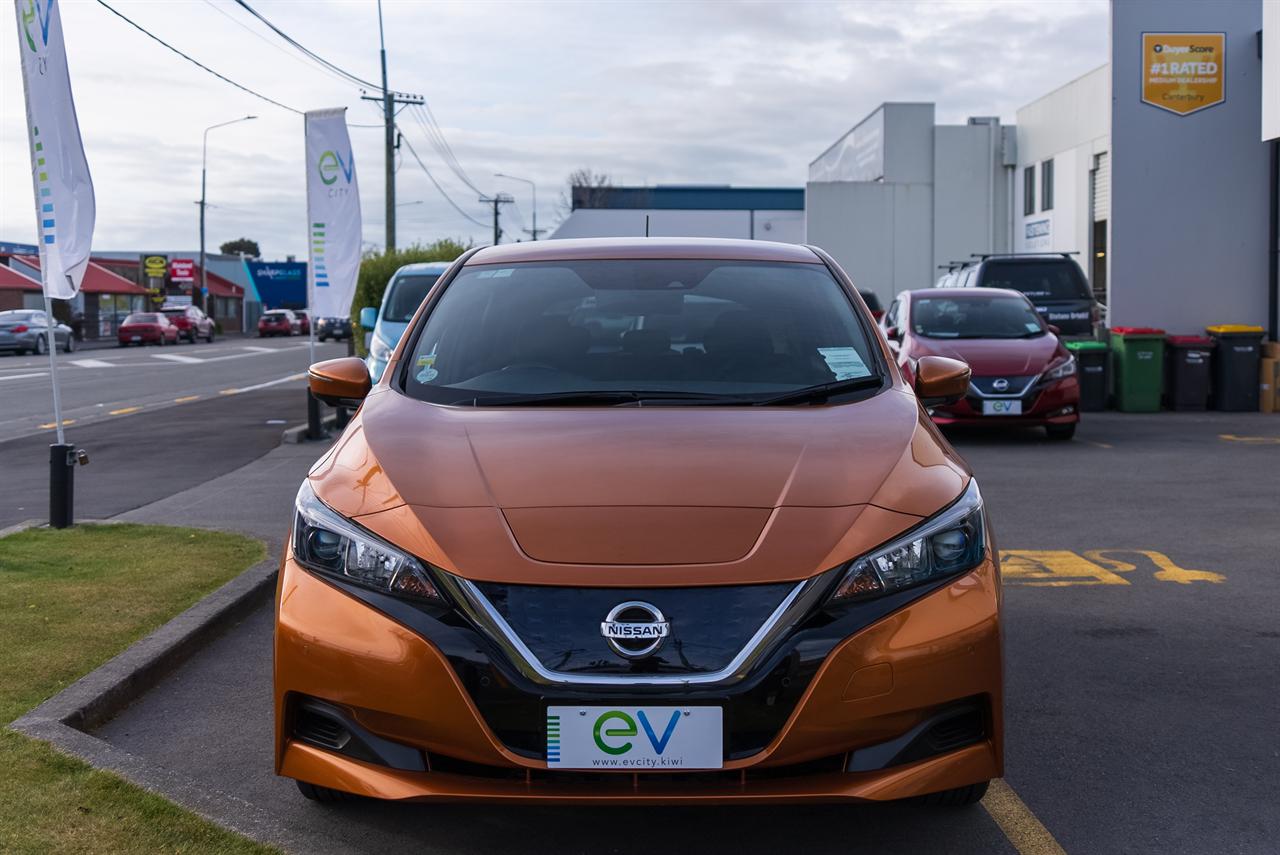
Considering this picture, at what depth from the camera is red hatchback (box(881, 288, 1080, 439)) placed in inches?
508

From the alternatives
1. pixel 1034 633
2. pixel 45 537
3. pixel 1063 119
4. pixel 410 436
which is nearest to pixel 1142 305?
pixel 1034 633

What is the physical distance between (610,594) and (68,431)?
14740 millimetres

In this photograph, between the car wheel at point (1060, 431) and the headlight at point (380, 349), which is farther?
the headlight at point (380, 349)

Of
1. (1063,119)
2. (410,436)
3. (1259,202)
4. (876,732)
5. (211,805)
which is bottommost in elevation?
(211,805)

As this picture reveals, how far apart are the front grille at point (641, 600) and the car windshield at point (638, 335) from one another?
3.50 feet

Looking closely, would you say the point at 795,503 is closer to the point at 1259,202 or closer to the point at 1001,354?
the point at 1001,354

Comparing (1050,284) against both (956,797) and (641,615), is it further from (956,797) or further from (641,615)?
(641,615)

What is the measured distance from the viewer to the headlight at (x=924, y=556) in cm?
301

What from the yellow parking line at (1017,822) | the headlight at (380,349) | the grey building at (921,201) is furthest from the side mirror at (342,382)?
the grey building at (921,201)

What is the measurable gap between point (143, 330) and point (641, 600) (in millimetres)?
52426

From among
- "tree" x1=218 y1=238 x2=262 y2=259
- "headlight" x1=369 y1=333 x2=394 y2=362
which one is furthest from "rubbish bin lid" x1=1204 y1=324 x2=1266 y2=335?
"tree" x1=218 y1=238 x2=262 y2=259

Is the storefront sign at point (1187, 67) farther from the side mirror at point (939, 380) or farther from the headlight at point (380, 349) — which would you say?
the side mirror at point (939, 380)

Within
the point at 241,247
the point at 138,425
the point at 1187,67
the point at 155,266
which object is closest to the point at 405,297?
the point at 138,425

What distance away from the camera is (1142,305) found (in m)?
17.8
